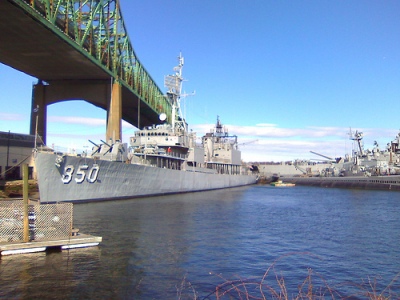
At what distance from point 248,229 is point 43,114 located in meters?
36.9

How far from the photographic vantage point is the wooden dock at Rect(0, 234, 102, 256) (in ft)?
45.9

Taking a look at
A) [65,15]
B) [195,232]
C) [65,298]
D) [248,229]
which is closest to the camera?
[65,298]

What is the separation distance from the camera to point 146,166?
40.6 metres

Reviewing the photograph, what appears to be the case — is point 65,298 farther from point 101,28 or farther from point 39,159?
point 101,28

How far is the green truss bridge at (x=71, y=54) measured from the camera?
32562mm

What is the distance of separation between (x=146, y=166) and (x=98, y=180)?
291 inches

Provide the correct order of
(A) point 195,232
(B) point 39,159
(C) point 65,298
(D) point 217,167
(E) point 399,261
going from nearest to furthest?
(C) point 65,298 < (E) point 399,261 < (A) point 195,232 < (B) point 39,159 < (D) point 217,167

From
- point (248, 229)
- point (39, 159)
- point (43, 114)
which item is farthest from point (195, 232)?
point (43, 114)

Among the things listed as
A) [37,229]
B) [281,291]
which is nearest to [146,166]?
[37,229]

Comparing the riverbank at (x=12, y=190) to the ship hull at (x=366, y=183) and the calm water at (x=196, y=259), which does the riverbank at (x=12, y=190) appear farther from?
the ship hull at (x=366, y=183)

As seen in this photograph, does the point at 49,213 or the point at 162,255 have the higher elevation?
the point at 49,213

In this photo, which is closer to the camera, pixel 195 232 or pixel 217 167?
pixel 195 232

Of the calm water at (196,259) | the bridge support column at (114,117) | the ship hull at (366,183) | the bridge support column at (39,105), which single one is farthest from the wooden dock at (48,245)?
the ship hull at (366,183)

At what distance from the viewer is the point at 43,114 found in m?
49.8
